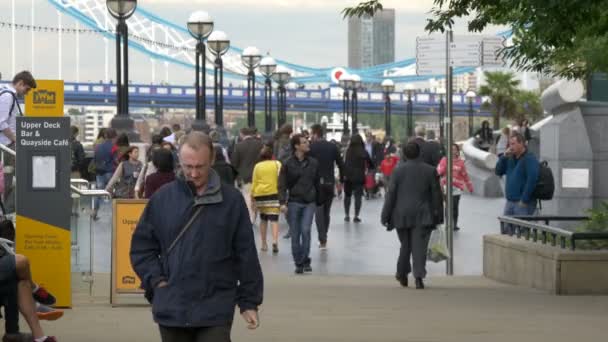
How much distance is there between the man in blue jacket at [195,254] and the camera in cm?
681

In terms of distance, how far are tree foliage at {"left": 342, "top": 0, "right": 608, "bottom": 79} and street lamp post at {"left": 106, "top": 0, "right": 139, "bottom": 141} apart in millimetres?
11201

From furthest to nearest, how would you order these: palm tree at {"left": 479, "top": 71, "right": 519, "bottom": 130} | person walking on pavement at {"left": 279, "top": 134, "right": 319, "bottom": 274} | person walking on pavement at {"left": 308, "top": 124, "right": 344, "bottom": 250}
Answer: palm tree at {"left": 479, "top": 71, "right": 519, "bottom": 130}
person walking on pavement at {"left": 308, "top": 124, "right": 344, "bottom": 250}
person walking on pavement at {"left": 279, "top": 134, "right": 319, "bottom": 274}

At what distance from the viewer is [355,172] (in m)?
29.3

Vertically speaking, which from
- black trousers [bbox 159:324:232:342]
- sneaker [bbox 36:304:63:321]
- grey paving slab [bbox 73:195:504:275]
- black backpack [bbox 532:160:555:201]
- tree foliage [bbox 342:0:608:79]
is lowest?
grey paving slab [bbox 73:195:504:275]

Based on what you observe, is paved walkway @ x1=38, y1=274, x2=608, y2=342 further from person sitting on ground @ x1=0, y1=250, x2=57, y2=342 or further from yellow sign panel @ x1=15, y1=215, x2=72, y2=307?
person sitting on ground @ x1=0, y1=250, x2=57, y2=342

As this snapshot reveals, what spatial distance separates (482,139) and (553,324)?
4767 cm

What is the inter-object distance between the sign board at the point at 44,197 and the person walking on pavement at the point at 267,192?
865cm

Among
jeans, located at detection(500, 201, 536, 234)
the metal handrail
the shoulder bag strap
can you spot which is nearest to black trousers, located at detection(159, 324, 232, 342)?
the shoulder bag strap

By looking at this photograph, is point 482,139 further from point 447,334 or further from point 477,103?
point 477,103

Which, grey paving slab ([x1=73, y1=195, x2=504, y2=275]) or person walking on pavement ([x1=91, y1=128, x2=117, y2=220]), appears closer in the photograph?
grey paving slab ([x1=73, y1=195, x2=504, y2=275])

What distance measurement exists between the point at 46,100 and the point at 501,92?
101 meters

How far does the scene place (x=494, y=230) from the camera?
26609 mm

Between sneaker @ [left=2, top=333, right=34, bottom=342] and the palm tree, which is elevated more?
the palm tree

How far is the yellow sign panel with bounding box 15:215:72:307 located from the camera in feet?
41.0
